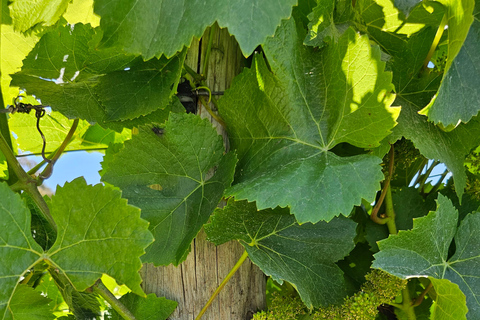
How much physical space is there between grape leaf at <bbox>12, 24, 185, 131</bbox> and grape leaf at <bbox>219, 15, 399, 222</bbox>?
137 mm

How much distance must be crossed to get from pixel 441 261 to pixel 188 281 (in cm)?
48

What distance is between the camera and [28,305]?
84 cm

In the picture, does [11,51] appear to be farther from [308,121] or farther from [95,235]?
[308,121]

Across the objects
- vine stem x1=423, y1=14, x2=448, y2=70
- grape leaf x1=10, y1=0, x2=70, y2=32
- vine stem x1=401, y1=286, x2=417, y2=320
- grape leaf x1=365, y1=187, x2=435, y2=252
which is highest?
grape leaf x1=10, y1=0, x2=70, y2=32

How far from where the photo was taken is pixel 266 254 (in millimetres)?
911

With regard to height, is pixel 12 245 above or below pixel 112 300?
above

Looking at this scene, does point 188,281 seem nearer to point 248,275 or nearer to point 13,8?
point 248,275

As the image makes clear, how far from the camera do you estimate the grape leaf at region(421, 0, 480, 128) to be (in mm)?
807

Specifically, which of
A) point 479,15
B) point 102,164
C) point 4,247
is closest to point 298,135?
point 479,15

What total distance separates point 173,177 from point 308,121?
10.9 inches

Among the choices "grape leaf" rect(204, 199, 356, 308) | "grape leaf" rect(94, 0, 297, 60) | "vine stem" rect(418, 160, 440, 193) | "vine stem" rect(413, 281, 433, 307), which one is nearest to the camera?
"grape leaf" rect(94, 0, 297, 60)

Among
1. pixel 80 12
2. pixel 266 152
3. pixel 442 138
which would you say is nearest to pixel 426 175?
pixel 442 138

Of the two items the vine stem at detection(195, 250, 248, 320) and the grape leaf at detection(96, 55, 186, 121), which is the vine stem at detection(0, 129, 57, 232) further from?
the vine stem at detection(195, 250, 248, 320)

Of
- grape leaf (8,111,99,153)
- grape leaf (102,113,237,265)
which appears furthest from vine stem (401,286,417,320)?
grape leaf (8,111,99,153)
